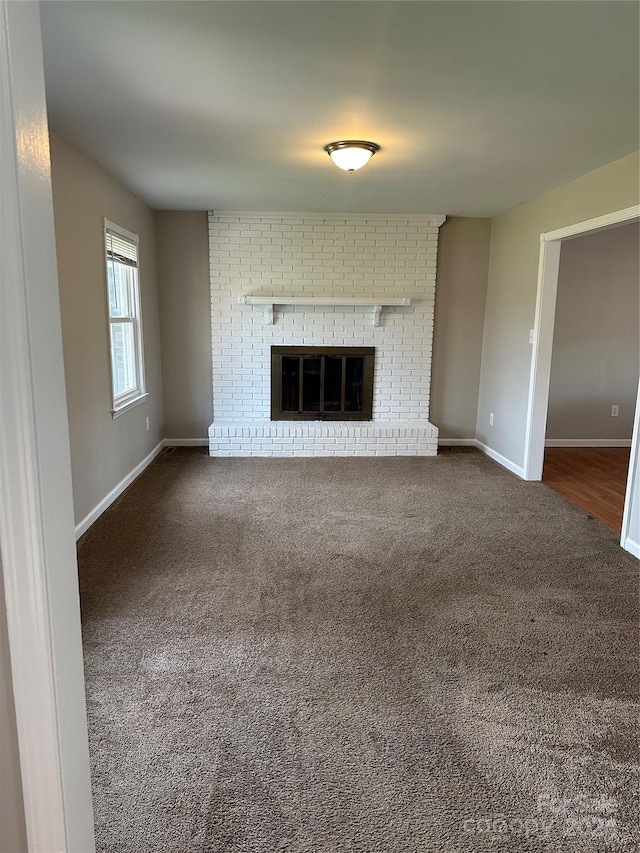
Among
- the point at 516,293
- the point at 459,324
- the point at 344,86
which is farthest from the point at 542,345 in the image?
the point at 344,86

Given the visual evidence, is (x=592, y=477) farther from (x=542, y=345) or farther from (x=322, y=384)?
(x=322, y=384)

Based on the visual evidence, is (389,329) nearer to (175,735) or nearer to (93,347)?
(93,347)

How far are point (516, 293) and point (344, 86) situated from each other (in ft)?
10.2

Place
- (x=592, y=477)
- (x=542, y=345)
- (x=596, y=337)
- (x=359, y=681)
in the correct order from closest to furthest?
(x=359, y=681) → (x=542, y=345) → (x=592, y=477) → (x=596, y=337)

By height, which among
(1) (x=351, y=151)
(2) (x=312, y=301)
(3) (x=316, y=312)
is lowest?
(3) (x=316, y=312)

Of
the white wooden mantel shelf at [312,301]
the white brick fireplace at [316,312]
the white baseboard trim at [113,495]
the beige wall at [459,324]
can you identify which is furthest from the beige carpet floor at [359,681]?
the white wooden mantel shelf at [312,301]

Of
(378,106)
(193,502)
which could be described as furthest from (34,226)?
(193,502)

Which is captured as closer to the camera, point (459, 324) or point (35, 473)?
point (35, 473)

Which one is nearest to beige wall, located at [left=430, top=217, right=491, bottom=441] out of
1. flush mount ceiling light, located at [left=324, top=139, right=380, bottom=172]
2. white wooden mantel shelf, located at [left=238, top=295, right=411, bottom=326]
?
white wooden mantel shelf, located at [left=238, top=295, right=411, bottom=326]

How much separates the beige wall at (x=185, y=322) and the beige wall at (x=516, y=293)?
2886 mm

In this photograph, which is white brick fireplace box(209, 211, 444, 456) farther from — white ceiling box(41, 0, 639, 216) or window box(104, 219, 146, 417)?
white ceiling box(41, 0, 639, 216)

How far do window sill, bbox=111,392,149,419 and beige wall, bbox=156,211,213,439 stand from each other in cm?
70

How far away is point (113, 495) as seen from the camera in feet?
13.2

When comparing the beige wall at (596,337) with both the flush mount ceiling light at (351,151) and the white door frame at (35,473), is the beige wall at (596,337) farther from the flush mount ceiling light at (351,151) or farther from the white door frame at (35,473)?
the white door frame at (35,473)
